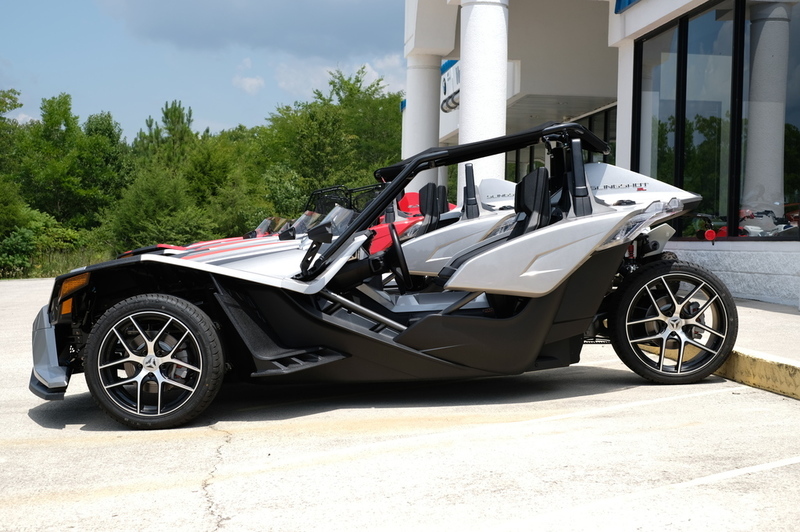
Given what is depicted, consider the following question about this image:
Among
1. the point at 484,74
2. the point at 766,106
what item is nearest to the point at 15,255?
the point at 484,74

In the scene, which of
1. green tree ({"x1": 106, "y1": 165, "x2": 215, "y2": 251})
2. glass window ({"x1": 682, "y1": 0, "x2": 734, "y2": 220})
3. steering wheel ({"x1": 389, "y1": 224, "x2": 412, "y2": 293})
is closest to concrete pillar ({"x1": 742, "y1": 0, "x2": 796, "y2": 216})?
glass window ({"x1": 682, "y1": 0, "x2": 734, "y2": 220})

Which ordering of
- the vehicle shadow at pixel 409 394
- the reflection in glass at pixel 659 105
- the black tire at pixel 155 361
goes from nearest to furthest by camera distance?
the black tire at pixel 155 361
the vehicle shadow at pixel 409 394
the reflection in glass at pixel 659 105

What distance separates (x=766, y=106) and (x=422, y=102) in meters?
11.4

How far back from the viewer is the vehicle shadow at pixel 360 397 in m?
4.68

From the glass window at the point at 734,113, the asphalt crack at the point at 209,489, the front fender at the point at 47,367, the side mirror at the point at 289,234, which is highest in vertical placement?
the glass window at the point at 734,113

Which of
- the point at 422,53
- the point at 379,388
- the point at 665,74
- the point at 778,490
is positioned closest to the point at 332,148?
the point at 422,53

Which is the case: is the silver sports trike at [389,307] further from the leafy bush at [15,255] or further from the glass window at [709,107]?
the leafy bush at [15,255]

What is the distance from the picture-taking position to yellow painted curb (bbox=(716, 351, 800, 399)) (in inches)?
195

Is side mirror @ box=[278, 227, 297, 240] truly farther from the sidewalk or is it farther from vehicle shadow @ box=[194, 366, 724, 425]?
vehicle shadow @ box=[194, 366, 724, 425]

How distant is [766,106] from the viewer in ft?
33.1

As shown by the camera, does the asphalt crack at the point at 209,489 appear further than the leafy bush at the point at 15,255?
No

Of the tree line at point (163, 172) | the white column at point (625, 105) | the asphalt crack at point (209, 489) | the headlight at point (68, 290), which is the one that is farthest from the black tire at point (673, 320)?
the tree line at point (163, 172)

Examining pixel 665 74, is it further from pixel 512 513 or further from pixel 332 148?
pixel 332 148

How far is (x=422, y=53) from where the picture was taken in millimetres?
20078
